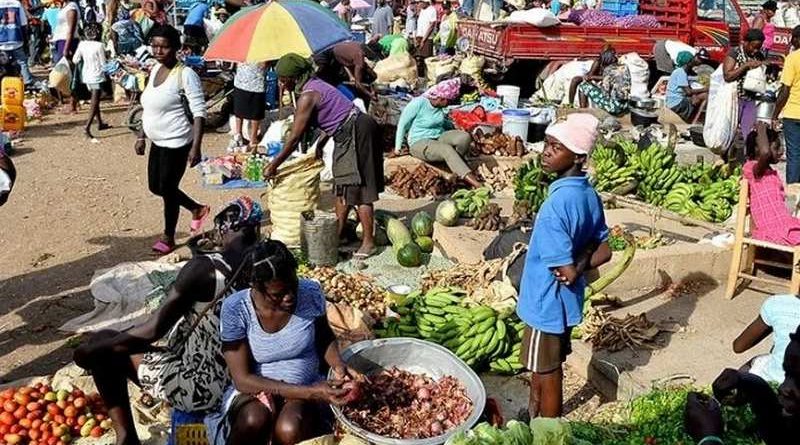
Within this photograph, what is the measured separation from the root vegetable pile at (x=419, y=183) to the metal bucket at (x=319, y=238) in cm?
216

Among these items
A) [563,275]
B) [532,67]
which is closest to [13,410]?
[563,275]

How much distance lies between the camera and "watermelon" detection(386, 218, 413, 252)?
6.98m

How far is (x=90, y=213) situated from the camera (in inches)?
324

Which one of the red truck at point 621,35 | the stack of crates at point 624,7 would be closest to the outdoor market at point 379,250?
the red truck at point 621,35

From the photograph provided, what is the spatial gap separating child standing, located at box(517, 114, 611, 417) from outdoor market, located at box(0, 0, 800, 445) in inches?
0.5

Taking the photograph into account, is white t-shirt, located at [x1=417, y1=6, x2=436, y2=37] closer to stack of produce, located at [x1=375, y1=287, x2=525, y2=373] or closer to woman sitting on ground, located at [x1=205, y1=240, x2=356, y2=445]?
stack of produce, located at [x1=375, y1=287, x2=525, y2=373]

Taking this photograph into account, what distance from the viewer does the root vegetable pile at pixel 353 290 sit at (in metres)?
5.83

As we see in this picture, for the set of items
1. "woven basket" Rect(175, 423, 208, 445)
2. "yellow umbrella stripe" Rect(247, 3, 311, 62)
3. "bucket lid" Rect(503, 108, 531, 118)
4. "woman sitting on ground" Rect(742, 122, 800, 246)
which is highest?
"yellow umbrella stripe" Rect(247, 3, 311, 62)

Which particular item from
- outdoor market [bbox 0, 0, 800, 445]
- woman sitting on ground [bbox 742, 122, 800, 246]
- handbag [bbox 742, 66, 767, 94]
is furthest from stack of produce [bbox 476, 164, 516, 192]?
woman sitting on ground [bbox 742, 122, 800, 246]

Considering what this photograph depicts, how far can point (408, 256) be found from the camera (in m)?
6.76

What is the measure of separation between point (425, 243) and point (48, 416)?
375 centimetres

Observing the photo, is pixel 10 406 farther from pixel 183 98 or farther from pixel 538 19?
pixel 538 19

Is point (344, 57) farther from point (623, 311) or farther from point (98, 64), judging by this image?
point (623, 311)

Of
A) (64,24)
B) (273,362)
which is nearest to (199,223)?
(273,362)
